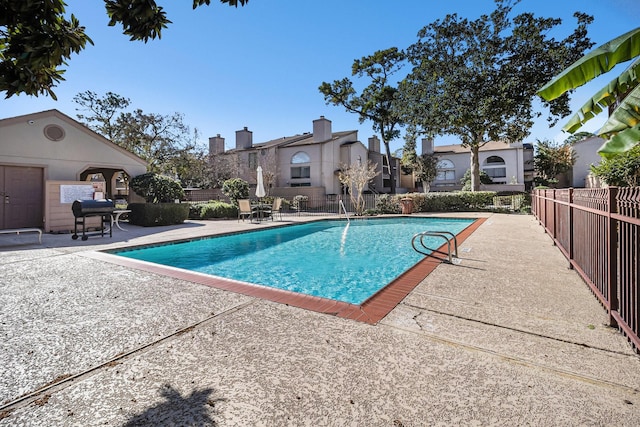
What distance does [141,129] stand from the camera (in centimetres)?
2719

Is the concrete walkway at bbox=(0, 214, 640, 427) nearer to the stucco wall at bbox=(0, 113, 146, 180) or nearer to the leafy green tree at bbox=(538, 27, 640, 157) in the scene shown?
the leafy green tree at bbox=(538, 27, 640, 157)

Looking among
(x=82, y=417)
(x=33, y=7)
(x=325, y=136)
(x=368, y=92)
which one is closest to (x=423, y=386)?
(x=82, y=417)

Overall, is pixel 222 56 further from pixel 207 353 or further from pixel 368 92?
pixel 368 92

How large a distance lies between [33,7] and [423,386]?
3.56m

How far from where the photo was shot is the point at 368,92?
35375mm

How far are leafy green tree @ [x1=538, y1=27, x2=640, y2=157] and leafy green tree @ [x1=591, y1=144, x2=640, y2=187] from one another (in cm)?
1324

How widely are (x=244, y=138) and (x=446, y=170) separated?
2576cm

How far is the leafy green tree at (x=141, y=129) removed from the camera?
27188 millimetres

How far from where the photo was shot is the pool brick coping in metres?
3.65

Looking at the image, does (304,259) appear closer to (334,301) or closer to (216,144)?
(334,301)

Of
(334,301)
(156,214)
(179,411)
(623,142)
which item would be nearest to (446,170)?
(156,214)

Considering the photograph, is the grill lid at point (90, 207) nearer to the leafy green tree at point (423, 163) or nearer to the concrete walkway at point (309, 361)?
the concrete walkway at point (309, 361)

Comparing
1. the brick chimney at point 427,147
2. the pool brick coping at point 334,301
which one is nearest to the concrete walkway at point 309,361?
the pool brick coping at point 334,301

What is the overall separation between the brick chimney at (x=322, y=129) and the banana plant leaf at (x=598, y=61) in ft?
97.1
